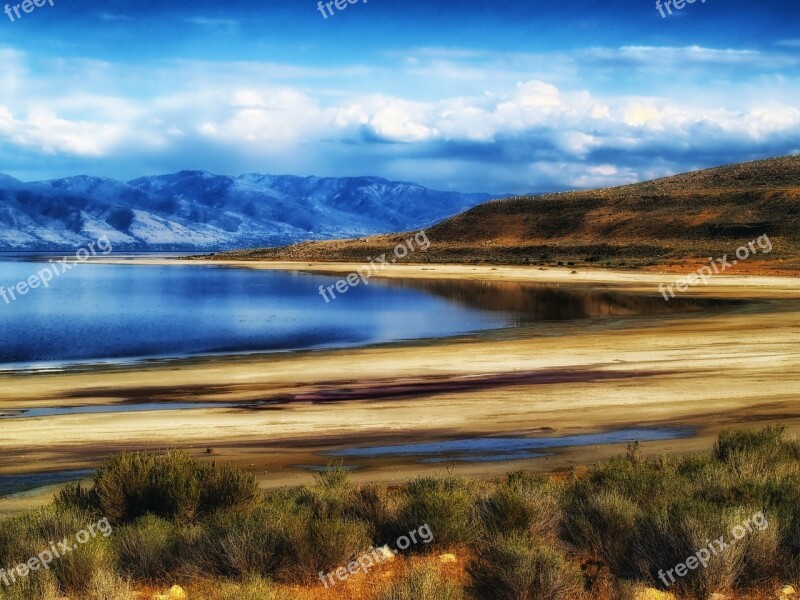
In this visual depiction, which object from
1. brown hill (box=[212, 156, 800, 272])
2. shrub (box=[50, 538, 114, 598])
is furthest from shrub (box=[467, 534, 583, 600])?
A: brown hill (box=[212, 156, 800, 272])

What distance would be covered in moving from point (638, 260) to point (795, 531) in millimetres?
79306

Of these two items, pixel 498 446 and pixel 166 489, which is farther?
pixel 498 446

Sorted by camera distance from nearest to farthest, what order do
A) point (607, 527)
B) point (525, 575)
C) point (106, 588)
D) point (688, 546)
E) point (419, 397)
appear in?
point (106, 588)
point (525, 575)
point (688, 546)
point (607, 527)
point (419, 397)

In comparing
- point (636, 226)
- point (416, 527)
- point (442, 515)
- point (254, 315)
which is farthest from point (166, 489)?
point (636, 226)

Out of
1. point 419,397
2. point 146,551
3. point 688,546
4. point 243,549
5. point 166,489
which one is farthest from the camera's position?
point 419,397

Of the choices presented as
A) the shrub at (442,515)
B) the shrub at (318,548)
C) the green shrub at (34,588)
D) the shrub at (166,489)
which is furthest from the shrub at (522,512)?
the green shrub at (34,588)

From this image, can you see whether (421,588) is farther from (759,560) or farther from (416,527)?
(759,560)

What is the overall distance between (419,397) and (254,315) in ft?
86.2

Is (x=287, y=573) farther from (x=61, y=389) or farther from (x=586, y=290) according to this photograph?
(x=586, y=290)

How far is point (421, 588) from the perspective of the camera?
21.2 ft

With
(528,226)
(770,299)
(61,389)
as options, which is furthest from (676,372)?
(528,226)

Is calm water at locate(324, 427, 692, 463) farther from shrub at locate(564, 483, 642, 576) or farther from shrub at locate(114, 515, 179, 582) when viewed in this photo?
shrub at locate(114, 515, 179, 582)

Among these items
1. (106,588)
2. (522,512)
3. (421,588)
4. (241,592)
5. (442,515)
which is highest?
(106,588)

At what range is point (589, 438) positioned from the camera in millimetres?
14812
